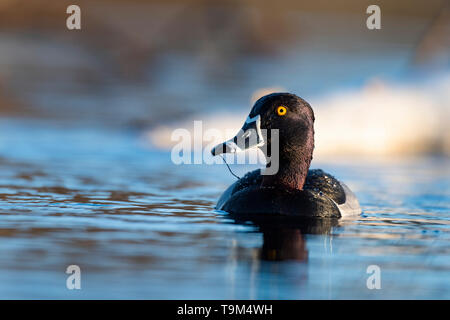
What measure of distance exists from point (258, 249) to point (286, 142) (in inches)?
99.7

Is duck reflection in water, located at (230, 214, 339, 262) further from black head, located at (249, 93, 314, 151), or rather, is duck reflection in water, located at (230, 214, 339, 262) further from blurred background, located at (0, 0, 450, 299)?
black head, located at (249, 93, 314, 151)

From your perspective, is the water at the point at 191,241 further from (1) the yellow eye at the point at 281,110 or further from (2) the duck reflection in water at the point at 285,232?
(1) the yellow eye at the point at 281,110

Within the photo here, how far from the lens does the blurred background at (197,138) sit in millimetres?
6020

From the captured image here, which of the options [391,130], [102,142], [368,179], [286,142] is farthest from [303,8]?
[286,142]

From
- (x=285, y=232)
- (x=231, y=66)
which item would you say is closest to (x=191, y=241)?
(x=285, y=232)

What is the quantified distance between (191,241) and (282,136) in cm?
233

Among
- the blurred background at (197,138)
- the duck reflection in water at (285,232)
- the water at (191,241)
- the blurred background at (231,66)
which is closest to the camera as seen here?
the water at (191,241)

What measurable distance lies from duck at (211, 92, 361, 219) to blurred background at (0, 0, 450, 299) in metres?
0.33

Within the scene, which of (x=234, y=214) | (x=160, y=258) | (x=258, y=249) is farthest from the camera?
(x=234, y=214)

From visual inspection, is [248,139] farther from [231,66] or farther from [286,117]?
[231,66]

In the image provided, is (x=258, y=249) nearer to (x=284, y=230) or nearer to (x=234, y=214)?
(x=284, y=230)

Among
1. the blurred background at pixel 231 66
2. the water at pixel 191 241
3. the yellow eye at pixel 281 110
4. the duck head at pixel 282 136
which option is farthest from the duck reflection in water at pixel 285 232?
the blurred background at pixel 231 66

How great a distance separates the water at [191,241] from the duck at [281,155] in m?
0.28

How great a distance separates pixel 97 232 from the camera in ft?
24.5
